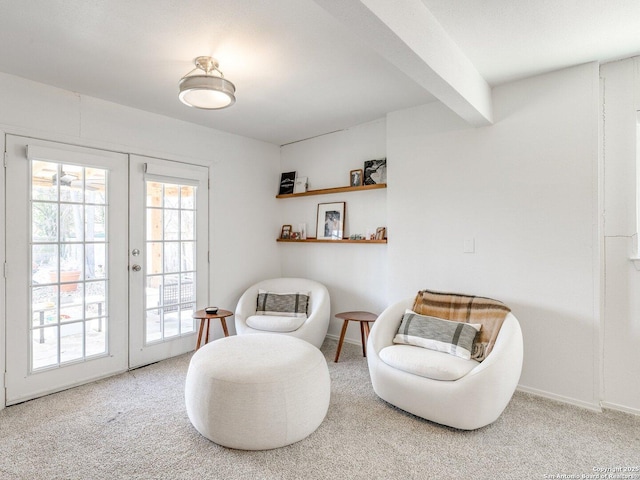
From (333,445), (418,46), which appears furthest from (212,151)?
(333,445)

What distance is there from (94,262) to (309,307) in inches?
79.4

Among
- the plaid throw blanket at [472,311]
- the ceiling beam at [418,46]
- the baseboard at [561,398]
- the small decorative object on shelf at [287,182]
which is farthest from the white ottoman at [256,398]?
the small decorative object on shelf at [287,182]

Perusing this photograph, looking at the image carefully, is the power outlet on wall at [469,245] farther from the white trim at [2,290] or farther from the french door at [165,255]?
the white trim at [2,290]

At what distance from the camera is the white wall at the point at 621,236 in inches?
91.9

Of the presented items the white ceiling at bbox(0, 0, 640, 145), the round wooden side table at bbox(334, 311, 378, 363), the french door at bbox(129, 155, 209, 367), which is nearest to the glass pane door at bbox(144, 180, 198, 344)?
the french door at bbox(129, 155, 209, 367)

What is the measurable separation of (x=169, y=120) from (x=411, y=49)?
2.63 meters

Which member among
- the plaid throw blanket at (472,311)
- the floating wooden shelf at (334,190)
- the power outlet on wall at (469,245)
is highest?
the floating wooden shelf at (334,190)

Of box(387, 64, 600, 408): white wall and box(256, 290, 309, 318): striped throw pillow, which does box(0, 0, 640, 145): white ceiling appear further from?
box(256, 290, 309, 318): striped throw pillow

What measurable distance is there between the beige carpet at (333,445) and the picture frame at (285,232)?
227 cm

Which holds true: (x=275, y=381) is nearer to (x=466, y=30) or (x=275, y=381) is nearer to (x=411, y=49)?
(x=411, y=49)

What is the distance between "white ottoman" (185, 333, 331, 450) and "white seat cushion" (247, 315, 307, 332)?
118 cm

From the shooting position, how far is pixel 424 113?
10.3ft

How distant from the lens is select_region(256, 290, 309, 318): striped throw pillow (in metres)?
3.62

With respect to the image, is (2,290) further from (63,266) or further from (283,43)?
(283,43)
